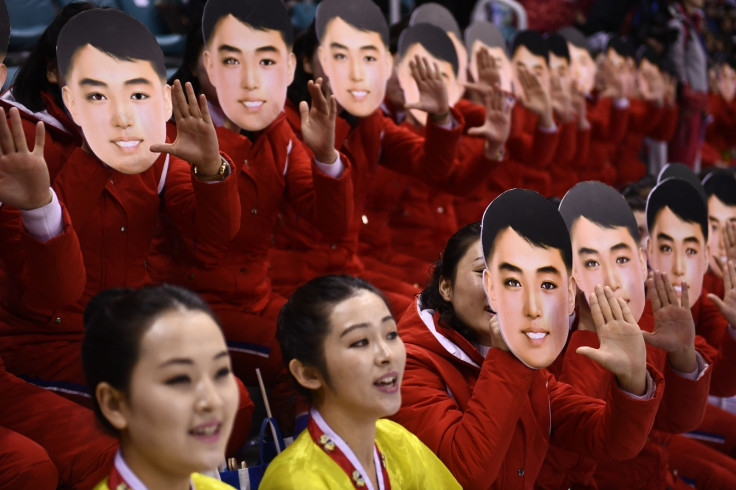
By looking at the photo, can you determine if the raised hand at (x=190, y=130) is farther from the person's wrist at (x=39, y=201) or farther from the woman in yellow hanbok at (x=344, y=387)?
the woman in yellow hanbok at (x=344, y=387)

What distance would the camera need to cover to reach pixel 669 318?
6.91 feet

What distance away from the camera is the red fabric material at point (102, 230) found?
194cm

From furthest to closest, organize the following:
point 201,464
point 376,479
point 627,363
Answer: point 627,363
point 376,479
point 201,464

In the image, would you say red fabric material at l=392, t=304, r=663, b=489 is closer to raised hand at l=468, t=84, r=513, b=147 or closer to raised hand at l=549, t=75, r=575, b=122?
raised hand at l=468, t=84, r=513, b=147

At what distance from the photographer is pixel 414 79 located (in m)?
2.92

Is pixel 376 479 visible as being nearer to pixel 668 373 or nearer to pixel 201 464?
pixel 201 464

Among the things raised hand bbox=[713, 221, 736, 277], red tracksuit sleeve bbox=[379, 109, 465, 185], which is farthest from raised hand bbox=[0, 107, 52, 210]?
raised hand bbox=[713, 221, 736, 277]

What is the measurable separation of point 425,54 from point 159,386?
6.47ft

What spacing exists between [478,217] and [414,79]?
89 cm

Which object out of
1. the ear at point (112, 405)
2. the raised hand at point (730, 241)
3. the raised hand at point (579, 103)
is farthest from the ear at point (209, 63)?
the raised hand at point (579, 103)

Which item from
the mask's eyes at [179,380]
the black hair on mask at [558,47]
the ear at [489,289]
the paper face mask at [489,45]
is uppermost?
the black hair on mask at [558,47]

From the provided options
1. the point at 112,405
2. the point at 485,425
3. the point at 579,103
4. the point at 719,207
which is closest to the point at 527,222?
the point at 485,425

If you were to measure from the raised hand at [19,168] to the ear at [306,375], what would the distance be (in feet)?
1.76

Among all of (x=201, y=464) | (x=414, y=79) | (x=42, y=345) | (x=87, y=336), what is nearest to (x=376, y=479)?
(x=201, y=464)
